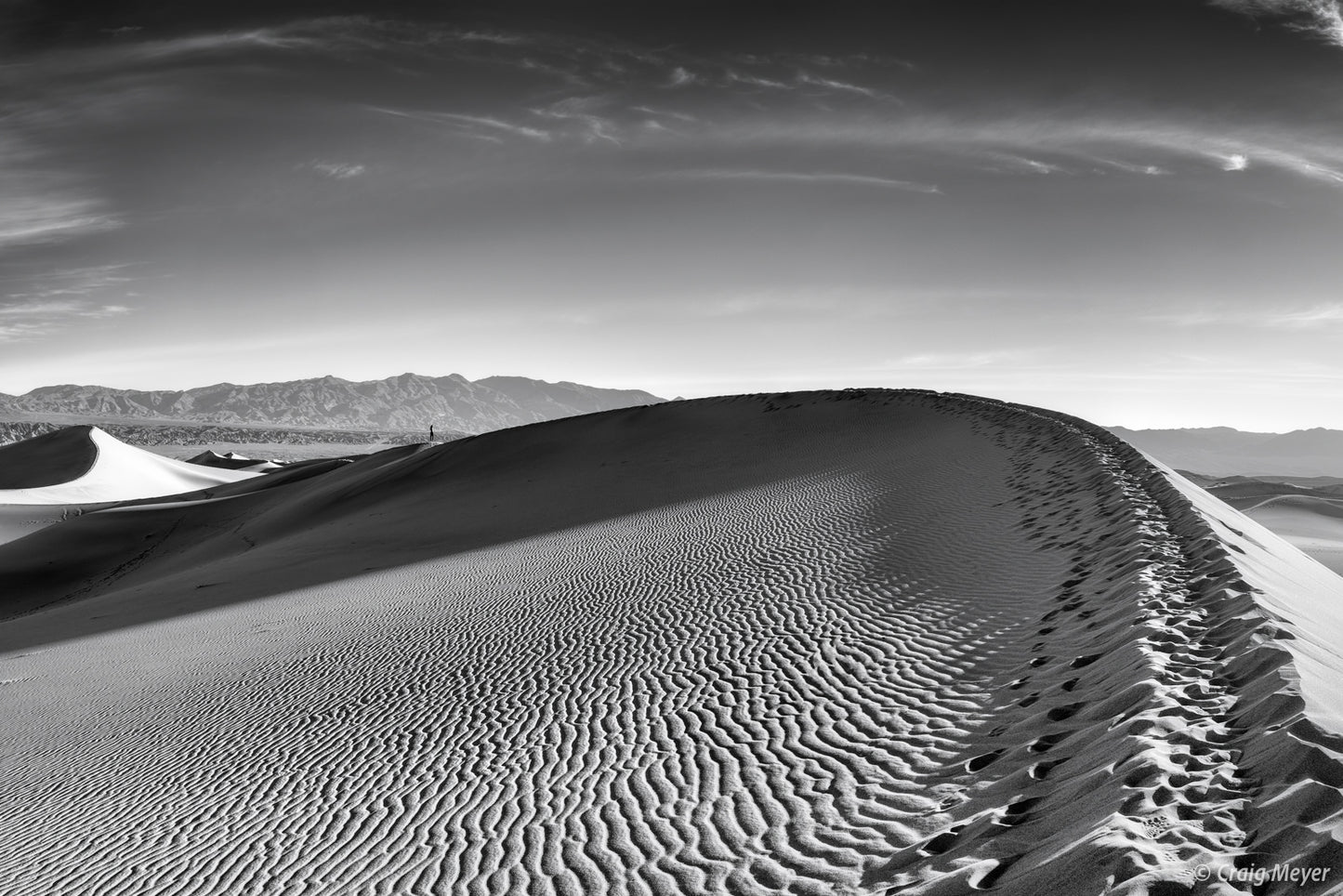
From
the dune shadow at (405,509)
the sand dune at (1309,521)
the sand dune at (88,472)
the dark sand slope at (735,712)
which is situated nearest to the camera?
the dark sand slope at (735,712)

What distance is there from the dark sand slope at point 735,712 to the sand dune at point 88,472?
26369mm

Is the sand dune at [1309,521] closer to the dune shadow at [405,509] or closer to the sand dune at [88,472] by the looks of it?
the dune shadow at [405,509]

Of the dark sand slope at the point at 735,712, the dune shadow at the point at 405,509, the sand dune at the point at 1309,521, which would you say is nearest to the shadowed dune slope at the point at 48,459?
the dune shadow at the point at 405,509

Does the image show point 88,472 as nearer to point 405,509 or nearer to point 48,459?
point 48,459

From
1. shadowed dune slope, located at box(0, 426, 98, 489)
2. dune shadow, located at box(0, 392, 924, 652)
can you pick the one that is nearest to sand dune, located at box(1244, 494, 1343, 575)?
dune shadow, located at box(0, 392, 924, 652)

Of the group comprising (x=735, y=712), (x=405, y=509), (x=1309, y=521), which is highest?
(x=735, y=712)

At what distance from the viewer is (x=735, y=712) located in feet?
22.7

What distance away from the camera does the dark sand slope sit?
4.24 m

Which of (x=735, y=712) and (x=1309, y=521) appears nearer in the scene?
(x=735, y=712)

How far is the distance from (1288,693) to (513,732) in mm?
5454

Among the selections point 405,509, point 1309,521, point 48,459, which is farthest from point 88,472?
point 1309,521

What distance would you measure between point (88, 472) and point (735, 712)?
4628cm

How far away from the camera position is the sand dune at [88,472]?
39406 mm

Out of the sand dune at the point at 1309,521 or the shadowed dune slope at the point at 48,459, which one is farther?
the shadowed dune slope at the point at 48,459
